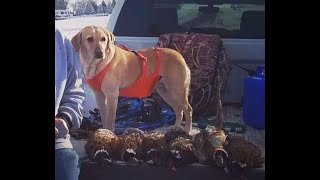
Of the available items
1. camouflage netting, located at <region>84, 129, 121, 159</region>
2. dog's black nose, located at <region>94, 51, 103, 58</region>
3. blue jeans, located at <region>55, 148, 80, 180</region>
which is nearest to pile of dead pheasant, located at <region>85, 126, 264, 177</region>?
camouflage netting, located at <region>84, 129, 121, 159</region>

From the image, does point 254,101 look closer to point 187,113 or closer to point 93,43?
point 187,113

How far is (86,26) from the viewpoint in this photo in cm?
321

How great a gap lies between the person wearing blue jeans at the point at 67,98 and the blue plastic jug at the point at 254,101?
38.3 inches

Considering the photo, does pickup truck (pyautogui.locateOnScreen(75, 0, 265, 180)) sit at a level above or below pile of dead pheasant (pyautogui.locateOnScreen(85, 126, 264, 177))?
above

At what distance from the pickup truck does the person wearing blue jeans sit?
71mm

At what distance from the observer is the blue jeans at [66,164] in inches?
128

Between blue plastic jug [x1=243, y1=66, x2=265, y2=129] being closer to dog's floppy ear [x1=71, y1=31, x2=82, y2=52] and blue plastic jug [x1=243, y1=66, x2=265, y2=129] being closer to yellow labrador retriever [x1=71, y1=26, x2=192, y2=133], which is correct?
yellow labrador retriever [x1=71, y1=26, x2=192, y2=133]

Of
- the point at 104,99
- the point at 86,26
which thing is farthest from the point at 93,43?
the point at 104,99

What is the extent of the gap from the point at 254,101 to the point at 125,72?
79 centimetres

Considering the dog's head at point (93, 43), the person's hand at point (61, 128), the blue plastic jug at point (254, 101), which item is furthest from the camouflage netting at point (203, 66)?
the person's hand at point (61, 128)

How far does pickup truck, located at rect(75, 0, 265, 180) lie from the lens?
3.15 meters

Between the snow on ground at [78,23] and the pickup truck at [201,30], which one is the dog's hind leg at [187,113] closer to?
the pickup truck at [201,30]
